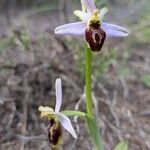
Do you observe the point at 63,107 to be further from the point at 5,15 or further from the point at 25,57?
the point at 5,15

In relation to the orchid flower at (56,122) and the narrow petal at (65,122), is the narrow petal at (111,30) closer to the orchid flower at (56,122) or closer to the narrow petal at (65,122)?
the orchid flower at (56,122)

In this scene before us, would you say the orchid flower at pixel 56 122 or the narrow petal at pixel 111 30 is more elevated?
the narrow petal at pixel 111 30

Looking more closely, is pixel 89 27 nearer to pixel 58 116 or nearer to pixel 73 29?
pixel 73 29

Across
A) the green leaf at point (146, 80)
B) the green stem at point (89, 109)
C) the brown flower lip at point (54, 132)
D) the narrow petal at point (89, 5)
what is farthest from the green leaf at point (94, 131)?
the green leaf at point (146, 80)

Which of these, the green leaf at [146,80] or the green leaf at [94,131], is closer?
the green leaf at [94,131]

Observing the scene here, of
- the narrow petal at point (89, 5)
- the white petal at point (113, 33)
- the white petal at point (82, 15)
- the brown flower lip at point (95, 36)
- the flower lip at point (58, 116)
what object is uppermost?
the narrow petal at point (89, 5)

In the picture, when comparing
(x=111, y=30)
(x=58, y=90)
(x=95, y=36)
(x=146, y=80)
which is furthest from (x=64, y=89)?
(x=95, y=36)

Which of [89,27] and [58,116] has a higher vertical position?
[89,27]
